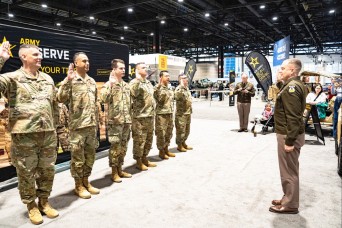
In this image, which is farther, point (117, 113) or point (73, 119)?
point (117, 113)

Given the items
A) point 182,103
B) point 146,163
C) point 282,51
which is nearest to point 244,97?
point 182,103

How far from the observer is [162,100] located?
183 inches

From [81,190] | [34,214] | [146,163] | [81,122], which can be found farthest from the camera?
[146,163]

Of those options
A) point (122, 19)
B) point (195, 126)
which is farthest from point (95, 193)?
point (122, 19)

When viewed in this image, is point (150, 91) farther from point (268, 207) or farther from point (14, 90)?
point (268, 207)

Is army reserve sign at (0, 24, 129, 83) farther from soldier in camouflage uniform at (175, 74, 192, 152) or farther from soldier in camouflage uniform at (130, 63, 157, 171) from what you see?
soldier in camouflage uniform at (175, 74, 192, 152)

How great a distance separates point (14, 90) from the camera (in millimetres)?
2492

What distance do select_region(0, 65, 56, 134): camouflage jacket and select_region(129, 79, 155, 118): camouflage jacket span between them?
158 cm

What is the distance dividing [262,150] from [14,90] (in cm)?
462

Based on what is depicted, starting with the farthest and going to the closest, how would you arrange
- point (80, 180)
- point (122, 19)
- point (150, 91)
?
1. point (122, 19)
2. point (150, 91)
3. point (80, 180)

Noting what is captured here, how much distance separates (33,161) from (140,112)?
179 cm

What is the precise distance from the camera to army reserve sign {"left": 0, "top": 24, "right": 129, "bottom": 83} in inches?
146

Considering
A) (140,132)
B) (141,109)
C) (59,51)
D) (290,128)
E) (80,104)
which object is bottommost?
(140,132)

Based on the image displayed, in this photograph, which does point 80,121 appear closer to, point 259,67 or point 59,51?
point 59,51
